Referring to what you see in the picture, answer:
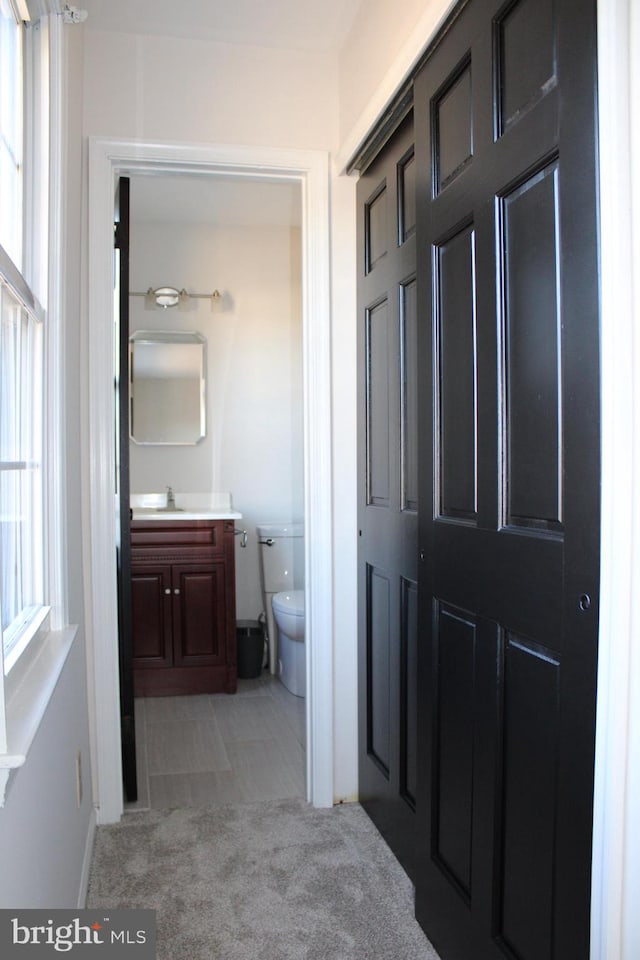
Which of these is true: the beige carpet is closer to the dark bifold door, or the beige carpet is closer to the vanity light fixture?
the dark bifold door

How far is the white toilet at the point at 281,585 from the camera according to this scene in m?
3.74

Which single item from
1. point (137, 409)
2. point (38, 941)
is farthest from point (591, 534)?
point (137, 409)

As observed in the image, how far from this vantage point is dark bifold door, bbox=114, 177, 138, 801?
99.3 inches

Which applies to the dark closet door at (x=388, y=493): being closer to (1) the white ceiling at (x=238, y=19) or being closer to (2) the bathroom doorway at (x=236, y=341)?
(1) the white ceiling at (x=238, y=19)

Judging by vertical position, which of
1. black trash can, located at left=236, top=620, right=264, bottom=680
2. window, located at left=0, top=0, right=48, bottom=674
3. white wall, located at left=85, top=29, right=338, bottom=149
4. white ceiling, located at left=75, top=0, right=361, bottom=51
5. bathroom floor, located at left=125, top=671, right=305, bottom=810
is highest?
white ceiling, located at left=75, top=0, right=361, bottom=51

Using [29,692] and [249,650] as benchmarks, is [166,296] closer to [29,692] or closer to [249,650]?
[249,650]

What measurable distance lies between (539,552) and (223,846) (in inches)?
60.3

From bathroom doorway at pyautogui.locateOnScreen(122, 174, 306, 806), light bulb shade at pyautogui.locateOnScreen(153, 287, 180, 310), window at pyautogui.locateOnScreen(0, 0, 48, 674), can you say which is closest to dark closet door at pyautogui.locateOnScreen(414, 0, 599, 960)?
window at pyautogui.locateOnScreen(0, 0, 48, 674)

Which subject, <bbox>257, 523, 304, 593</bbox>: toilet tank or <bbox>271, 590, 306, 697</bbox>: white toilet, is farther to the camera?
<bbox>257, 523, 304, 593</bbox>: toilet tank

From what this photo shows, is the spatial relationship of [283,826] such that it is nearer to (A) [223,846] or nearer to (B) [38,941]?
(A) [223,846]

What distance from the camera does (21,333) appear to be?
1.55m

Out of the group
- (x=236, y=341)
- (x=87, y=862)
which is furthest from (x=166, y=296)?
(x=87, y=862)

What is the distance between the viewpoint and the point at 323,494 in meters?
2.57

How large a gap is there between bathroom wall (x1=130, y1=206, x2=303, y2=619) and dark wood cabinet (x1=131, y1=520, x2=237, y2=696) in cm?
40
